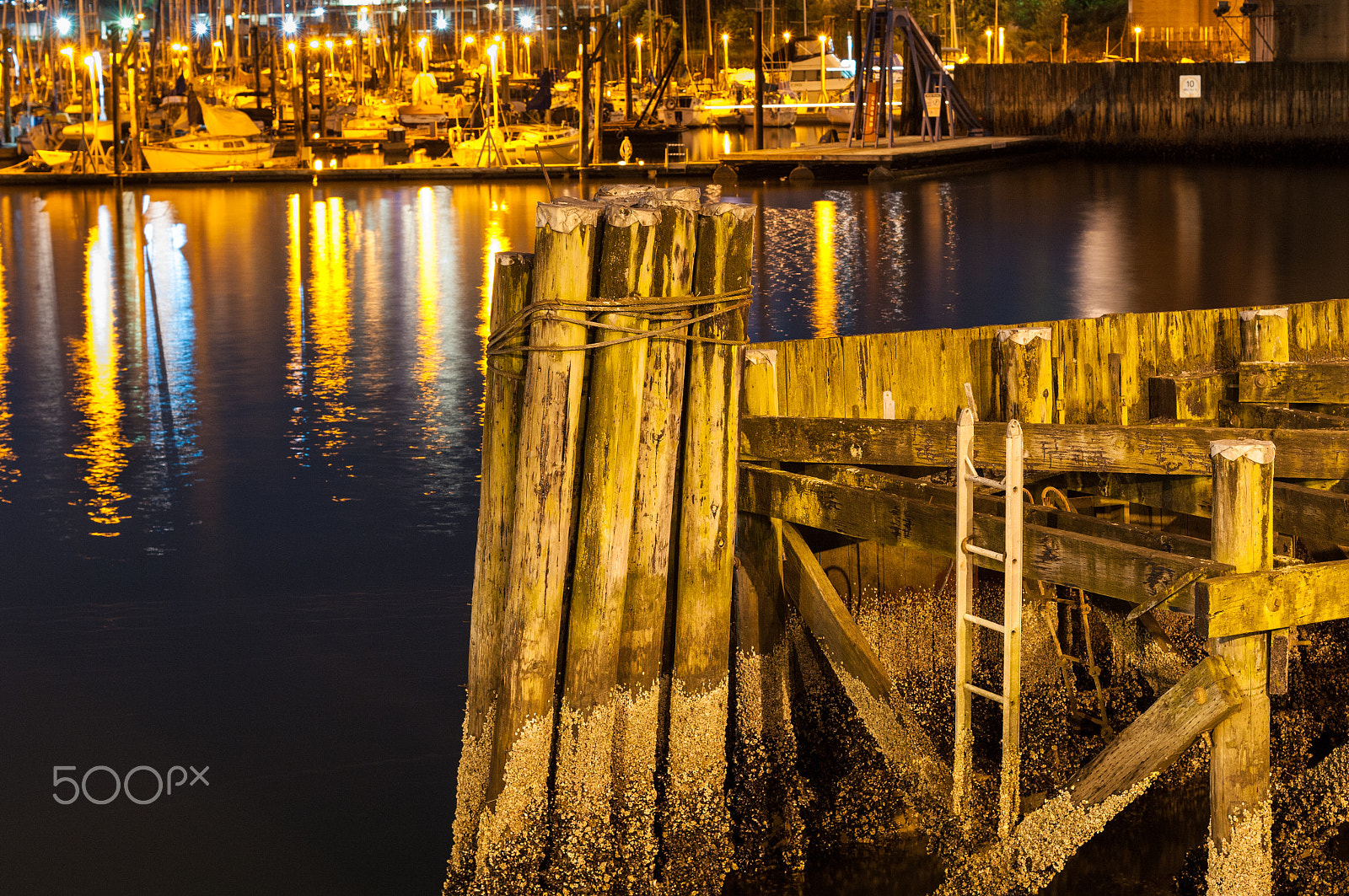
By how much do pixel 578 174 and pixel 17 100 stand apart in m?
44.8

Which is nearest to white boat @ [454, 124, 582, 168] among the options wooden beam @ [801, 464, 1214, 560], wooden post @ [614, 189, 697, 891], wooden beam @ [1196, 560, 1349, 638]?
wooden beam @ [801, 464, 1214, 560]

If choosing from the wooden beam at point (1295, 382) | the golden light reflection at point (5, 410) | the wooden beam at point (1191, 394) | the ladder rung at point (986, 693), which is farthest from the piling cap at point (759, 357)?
the golden light reflection at point (5, 410)

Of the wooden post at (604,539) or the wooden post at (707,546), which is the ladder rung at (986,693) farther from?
the wooden post at (604,539)

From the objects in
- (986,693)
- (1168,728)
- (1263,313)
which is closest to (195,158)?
(1263,313)

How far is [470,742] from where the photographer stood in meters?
6.50

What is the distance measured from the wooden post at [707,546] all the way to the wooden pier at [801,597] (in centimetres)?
1

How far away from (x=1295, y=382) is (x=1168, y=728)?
3.41 m

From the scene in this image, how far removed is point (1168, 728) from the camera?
5.25m

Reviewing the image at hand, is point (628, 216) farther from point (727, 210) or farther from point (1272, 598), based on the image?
point (1272, 598)

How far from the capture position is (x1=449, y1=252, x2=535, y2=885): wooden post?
621cm

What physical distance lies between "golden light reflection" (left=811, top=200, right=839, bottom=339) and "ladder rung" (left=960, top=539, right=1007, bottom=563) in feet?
39.0

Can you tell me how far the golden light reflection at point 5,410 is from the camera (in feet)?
46.5

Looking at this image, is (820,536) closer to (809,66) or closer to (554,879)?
(554,879)

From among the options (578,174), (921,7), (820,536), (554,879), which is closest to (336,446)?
(820,536)
